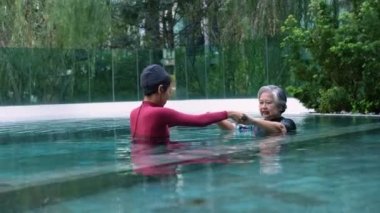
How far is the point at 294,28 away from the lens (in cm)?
1468

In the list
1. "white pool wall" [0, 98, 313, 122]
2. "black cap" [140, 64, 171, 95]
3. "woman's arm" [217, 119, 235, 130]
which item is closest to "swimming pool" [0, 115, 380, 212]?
"woman's arm" [217, 119, 235, 130]

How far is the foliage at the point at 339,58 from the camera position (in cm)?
1332

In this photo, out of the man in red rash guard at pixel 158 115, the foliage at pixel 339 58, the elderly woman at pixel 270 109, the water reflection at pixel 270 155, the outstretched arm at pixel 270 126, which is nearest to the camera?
the water reflection at pixel 270 155

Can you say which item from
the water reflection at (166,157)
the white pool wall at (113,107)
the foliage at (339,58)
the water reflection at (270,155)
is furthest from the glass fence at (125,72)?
the water reflection at (166,157)

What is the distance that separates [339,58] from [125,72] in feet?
44.1

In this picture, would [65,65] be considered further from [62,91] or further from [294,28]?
[294,28]

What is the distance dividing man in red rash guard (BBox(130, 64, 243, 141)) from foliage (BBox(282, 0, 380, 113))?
7804mm

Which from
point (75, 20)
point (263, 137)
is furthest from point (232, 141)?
point (75, 20)

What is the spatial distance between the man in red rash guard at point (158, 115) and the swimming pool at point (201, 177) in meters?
0.20

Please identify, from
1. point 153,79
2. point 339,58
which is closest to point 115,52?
point 339,58

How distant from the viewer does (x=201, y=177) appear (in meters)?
4.14

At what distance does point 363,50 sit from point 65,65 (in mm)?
13902

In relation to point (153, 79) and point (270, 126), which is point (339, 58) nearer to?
point (270, 126)

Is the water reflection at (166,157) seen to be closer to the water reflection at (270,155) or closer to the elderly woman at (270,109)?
the water reflection at (270,155)
